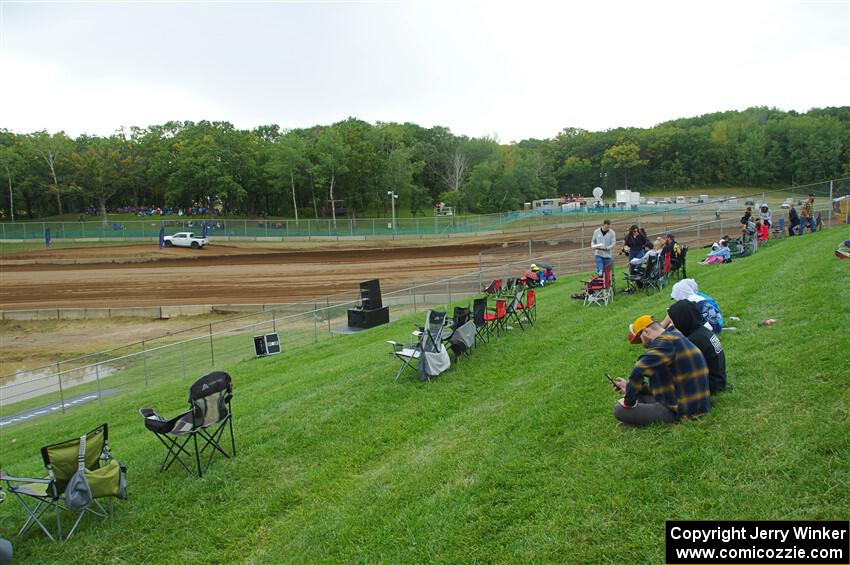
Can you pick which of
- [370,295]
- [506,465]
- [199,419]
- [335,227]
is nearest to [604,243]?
[370,295]

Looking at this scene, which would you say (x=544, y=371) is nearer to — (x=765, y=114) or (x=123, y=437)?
(x=123, y=437)

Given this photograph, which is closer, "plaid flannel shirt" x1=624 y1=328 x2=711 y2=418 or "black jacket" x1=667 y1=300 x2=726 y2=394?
"plaid flannel shirt" x1=624 y1=328 x2=711 y2=418

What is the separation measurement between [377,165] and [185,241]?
1322 inches

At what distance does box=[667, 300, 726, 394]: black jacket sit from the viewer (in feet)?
21.8

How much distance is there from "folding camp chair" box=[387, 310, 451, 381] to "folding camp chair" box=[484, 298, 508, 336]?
1906mm

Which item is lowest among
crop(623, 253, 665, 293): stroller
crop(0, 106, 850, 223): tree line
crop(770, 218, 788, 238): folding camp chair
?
crop(623, 253, 665, 293): stroller

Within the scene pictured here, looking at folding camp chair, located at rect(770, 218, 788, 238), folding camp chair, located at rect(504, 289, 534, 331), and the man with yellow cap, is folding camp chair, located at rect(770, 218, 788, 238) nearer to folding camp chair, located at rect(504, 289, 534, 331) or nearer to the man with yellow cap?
folding camp chair, located at rect(504, 289, 534, 331)

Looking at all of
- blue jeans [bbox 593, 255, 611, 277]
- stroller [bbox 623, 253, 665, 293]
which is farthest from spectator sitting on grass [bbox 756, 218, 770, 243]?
blue jeans [bbox 593, 255, 611, 277]

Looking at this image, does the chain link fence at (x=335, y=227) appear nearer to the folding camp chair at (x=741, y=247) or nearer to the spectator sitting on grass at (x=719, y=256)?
the folding camp chair at (x=741, y=247)

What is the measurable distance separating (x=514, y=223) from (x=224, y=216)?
4026 centimetres

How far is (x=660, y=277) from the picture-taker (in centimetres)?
1542

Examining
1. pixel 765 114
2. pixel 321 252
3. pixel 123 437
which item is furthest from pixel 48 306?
pixel 765 114

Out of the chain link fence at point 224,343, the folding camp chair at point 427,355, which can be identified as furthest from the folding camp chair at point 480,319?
the chain link fence at point 224,343

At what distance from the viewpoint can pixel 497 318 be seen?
41.8ft
